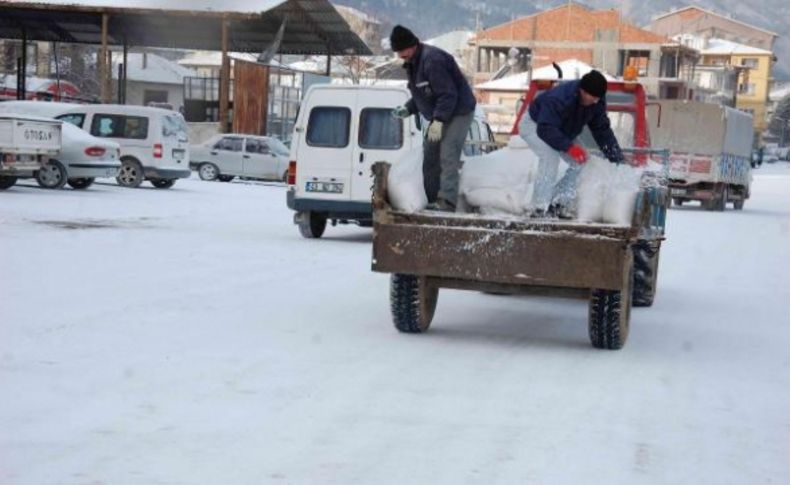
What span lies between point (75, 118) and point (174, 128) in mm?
2097

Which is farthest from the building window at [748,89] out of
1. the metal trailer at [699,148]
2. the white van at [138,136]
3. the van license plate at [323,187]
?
the van license plate at [323,187]

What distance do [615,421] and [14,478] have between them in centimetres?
315

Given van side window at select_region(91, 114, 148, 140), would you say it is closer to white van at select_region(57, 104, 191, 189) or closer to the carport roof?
white van at select_region(57, 104, 191, 189)

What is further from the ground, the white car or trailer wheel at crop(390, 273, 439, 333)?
trailer wheel at crop(390, 273, 439, 333)

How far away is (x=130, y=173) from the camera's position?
27.4 m

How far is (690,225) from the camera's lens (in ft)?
85.9

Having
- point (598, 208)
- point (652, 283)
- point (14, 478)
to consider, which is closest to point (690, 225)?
point (652, 283)

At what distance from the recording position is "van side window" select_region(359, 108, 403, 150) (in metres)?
17.1

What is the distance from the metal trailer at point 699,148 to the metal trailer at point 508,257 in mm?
25263

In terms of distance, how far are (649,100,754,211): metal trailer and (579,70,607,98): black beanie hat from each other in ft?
81.2

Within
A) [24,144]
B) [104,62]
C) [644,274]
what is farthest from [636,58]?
[644,274]

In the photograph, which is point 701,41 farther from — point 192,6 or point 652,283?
point 652,283

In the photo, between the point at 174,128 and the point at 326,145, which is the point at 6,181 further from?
the point at 326,145

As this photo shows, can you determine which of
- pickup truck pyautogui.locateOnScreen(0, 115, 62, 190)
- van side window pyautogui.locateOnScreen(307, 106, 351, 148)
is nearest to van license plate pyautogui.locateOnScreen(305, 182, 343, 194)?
van side window pyautogui.locateOnScreen(307, 106, 351, 148)
